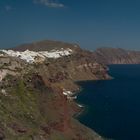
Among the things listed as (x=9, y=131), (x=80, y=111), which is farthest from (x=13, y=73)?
(x=9, y=131)

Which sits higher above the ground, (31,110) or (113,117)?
(31,110)

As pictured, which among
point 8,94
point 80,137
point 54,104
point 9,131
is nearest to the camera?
point 9,131

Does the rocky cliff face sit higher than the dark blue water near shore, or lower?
higher

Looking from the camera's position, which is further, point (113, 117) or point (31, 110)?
point (113, 117)

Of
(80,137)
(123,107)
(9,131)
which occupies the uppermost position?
(9,131)

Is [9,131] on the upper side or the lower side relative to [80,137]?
upper

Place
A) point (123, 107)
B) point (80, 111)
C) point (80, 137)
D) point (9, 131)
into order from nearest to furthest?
point (9, 131) → point (80, 137) → point (80, 111) → point (123, 107)

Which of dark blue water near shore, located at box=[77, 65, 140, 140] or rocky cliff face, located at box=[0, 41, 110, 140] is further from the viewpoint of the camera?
dark blue water near shore, located at box=[77, 65, 140, 140]

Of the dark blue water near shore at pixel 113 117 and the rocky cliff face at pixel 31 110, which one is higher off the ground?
the rocky cliff face at pixel 31 110

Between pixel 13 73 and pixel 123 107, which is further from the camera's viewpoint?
pixel 123 107

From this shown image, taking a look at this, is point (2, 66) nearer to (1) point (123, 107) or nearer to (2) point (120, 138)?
(2) point (120, 138)

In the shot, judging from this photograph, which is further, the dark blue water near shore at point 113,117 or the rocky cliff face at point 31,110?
the dark blue water near shore at point 113,117
